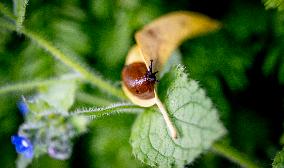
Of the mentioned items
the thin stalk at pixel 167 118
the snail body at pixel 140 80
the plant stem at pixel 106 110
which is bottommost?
the thin stalk at pixel 167 118

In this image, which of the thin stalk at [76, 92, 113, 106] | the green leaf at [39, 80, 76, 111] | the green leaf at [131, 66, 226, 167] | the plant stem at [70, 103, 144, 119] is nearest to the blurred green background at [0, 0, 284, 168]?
the thin stalk at [76, 92, 113, 106]

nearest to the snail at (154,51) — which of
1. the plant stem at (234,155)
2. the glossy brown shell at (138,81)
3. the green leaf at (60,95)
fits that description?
the glossy brown shell at (138,81)

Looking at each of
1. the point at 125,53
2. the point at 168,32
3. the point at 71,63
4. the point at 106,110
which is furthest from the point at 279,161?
the point at 125,53

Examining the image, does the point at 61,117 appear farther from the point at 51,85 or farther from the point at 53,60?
the point at 53,60

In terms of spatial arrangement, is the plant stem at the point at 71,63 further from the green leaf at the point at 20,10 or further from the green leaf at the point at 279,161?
the green leaf at the point at 279,161

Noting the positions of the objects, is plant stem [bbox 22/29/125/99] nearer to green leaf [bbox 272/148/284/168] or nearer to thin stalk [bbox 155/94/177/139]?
thin stalk [bbox 155/94/177/139]

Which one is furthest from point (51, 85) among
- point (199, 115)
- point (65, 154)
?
point (199, 115)

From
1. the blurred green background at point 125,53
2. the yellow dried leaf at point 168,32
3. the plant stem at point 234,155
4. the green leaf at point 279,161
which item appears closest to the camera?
the green leaf at point 279,161
